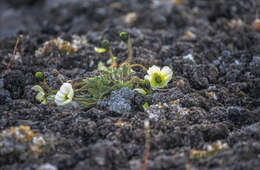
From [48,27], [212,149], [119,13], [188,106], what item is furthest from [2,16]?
[212,149]

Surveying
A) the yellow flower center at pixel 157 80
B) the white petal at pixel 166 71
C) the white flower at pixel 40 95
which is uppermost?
the white petal at pixel 166 71

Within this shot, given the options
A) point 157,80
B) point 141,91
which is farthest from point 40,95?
point 157,80

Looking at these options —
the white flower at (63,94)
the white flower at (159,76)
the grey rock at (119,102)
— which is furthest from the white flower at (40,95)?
the white flower at (159,76)

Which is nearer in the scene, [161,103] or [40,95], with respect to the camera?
[161,103]

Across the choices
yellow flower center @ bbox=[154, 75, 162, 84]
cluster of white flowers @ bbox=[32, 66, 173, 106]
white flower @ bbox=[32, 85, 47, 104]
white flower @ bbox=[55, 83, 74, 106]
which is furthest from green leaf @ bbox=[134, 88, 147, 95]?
white flower @ bbox=[32, 85, 47, 104]

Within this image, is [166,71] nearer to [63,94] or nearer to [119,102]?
[119,102]

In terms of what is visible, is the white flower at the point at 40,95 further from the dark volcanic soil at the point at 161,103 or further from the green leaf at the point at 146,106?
the green leaf at the point at 146,106
